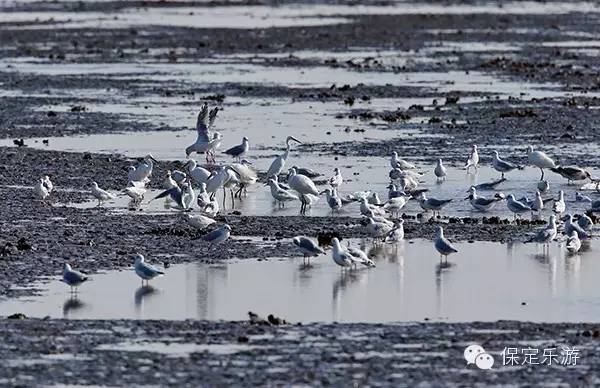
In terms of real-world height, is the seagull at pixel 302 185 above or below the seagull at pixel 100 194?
above

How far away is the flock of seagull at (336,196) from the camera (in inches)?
680

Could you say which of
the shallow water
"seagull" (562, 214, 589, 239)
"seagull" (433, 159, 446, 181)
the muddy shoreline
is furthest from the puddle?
"seagull" (433, 159, 446, 181)

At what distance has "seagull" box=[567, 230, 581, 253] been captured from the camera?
17516mm

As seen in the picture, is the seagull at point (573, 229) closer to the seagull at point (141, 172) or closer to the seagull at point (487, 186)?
the seagull at point (487, 186)

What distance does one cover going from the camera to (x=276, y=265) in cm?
1673

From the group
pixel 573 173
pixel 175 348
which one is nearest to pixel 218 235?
pixel 175 348

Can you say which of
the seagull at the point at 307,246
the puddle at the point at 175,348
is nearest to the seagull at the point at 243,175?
the seagull at the point at 307,246

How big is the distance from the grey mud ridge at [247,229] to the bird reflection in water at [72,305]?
60 cm

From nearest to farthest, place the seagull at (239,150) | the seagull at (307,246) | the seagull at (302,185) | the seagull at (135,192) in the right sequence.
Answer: the seagull at (307,246), the seagull at (302,185), the seagull at (135,192), the seagull at (239,150)

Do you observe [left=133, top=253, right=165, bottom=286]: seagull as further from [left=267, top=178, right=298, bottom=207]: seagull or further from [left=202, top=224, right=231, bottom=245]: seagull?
[left=267, top=178, right=298, bottom=207]: seagull

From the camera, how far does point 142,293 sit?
50.1 ft

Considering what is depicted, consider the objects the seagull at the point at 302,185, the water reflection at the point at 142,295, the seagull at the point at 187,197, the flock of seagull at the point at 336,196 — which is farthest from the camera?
the seagull at the point at 302,185

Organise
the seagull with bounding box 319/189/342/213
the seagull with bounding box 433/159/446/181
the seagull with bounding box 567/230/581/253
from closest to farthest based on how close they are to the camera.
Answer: the seagull with bounding box 567/230/581/253, the seagull with bounding box 319/189/342/213, the seagull with bounding box 433/159/446/181

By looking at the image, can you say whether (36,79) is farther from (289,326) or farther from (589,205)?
(289,326)
